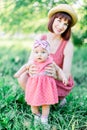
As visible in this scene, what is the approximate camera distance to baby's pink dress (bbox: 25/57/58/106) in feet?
13.7

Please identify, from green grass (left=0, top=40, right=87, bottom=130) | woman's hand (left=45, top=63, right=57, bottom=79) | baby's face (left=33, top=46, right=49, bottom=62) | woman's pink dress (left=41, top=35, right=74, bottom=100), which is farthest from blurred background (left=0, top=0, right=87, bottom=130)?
baby's face (left=33, top=46, right=49, bottom=62)

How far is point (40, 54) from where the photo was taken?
417cm

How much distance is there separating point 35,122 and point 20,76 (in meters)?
0.54

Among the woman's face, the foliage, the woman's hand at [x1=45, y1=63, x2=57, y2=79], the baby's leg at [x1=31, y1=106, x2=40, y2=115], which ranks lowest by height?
the baby's leg at [x1=31, y1=106, x2=40, y2=115]

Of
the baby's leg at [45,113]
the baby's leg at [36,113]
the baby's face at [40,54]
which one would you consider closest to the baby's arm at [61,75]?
the baby's face at [40,54]

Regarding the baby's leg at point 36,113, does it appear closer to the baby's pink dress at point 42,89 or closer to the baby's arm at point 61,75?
the baby's pink dress at point 42,89

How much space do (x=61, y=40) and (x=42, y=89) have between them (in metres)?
0.70

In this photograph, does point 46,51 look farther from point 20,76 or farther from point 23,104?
point 23,104

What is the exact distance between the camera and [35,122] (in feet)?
13.9

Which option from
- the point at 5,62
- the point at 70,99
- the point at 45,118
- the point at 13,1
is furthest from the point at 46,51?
the point at 5,62

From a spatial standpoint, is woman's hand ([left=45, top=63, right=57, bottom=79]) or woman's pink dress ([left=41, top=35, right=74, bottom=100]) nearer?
woman's hand ([left=45, top=63, right=57, bottom=79])

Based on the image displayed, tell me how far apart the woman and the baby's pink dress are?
0.55 feet

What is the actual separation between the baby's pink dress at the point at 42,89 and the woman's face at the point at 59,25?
1.32 feet

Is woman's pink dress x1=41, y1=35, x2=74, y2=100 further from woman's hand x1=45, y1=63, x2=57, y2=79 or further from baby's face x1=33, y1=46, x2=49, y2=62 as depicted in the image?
baby's face x1=33, y1=46, x2=49, y2=62
